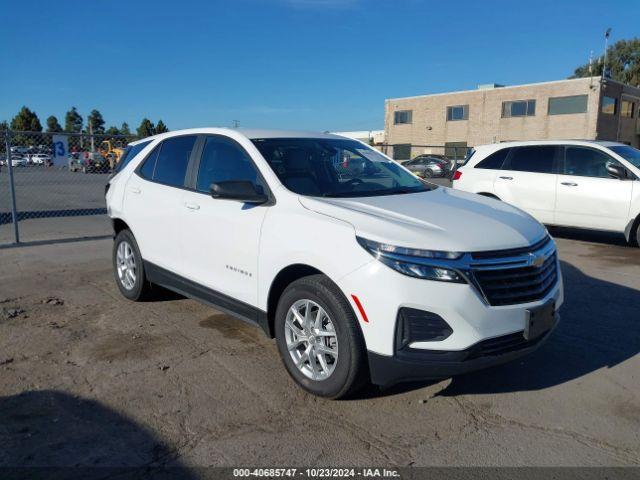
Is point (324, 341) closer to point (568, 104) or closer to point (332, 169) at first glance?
point (332, 169)

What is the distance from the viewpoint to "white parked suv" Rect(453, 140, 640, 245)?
28.6 feet

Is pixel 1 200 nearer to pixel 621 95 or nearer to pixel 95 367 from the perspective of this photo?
pixel 95 367

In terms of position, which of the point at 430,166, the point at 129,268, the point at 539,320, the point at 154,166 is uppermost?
the point at 154,166

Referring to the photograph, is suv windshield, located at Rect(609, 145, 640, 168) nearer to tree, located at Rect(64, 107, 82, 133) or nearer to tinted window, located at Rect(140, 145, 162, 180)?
tinted window, located at Rect(140, 145, 162, 180)

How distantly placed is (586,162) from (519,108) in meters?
36.5

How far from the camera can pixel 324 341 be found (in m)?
3.52

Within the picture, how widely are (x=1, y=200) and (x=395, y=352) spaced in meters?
16.8

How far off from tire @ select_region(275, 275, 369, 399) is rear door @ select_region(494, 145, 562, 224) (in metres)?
7.13

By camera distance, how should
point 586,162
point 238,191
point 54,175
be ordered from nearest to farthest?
point 238,191, point 586,162, point 54,175

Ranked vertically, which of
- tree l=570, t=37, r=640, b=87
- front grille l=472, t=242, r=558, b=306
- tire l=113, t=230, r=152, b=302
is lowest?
tire l=113, t=230, r=152, b=302

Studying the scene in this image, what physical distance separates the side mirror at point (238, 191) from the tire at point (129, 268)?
2.00 metres

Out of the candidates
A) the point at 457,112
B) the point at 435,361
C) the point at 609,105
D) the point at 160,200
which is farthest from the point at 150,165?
the point at 457,112

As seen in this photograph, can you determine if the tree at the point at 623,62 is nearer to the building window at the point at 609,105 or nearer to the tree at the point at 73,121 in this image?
the building window at the point at 609,105

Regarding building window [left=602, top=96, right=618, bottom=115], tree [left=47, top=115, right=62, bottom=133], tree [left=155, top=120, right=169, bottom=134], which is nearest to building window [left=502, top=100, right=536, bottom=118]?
building window [left=602, top=96, right=618, bottom=115]
